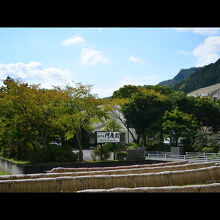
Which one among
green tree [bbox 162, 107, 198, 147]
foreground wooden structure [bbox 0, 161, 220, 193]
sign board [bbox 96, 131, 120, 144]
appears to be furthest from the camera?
green tree [bbox 162, 107, 198, 147]

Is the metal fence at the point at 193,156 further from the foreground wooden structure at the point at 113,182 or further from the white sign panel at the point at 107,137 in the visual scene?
the foreground wooden structure at the point at 113,182

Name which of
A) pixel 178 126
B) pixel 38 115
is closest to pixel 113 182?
pixel 38 115

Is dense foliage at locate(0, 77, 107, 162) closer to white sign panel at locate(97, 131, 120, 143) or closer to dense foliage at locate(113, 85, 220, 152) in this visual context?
white sign panel at locate(97, 131, 120, 143)

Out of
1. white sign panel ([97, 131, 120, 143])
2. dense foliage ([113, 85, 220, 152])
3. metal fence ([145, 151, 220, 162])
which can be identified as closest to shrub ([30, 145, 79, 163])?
white sign panel ([97, 131, 120, 143])

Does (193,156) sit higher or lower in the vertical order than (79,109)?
lower

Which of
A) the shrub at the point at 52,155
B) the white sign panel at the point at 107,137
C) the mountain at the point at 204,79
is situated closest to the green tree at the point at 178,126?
the white sign panel at the point at 107,137

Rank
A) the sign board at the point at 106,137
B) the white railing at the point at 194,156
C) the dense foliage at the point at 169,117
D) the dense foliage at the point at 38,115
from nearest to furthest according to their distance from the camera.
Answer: the white railing at the point at 194,156 → the dense foliage at the point at 38,115 → the sign board at the point at 106,137 → the dense foliage at the point at 169,117

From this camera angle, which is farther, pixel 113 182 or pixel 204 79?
pixel 204 79

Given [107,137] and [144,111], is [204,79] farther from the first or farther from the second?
[107,137]

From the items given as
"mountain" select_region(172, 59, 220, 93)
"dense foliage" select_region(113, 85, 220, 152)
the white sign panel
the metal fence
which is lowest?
the metal fence

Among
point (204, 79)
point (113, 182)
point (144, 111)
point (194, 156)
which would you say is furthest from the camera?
point (204, 79)

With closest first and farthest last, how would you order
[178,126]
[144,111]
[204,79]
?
1. [178,126]
2. [144,111]
3. [204,79]

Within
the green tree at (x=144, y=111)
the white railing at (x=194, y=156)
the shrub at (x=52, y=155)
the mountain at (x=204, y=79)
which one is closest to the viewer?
the white railing at (x=194, y=156)
